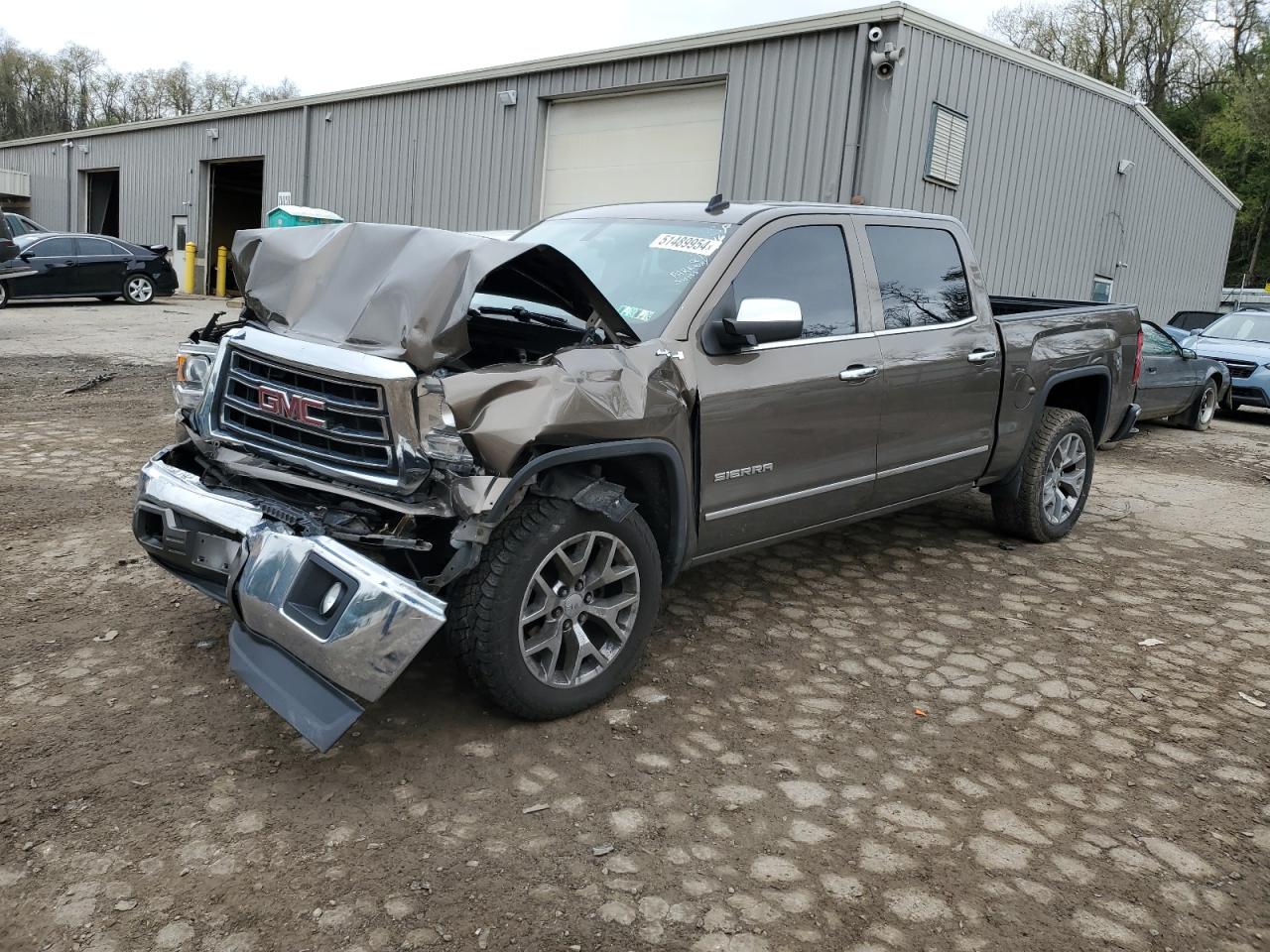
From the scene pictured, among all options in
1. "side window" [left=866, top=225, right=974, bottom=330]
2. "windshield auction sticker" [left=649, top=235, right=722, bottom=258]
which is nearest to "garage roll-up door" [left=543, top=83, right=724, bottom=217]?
"side window" [left=866, top=225, right=974, bottom=330]

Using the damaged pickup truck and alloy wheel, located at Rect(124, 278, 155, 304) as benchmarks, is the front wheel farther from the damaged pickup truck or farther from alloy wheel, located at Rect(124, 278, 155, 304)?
alloy wheel, located at Rect(124, 278, 155, 304)

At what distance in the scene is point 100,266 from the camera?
18.9 meters

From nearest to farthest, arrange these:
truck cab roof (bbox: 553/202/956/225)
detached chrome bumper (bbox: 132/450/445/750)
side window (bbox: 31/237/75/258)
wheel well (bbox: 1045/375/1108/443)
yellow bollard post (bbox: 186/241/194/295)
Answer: detached chrome bumper (bbox: 132/450/445/750) → truck cab roof (bbox: 553/202/956/225) → wheel well (bbox: 1045/375/1108/443) → side window (bbox: 31/237/75/258) → yellow bollard post (bbox: 186/241/194/295)

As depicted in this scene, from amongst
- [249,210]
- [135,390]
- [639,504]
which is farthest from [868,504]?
[249,210]

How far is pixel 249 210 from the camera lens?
29719mm

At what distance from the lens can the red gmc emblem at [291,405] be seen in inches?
126

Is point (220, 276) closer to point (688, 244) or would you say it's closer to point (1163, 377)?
point (1163, 377)

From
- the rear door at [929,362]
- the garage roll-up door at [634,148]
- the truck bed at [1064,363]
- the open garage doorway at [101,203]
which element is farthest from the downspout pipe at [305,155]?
the rear door at [929,362]

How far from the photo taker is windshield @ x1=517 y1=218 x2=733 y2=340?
3.85m

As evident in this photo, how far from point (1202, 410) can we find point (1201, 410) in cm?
4

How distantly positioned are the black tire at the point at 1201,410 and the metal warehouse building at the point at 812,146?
10.8 feet

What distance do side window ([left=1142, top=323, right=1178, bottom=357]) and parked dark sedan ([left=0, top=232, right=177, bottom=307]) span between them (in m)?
17.5

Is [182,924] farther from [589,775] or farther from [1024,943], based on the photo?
[1024,943]

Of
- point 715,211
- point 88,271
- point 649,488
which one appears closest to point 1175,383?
point 715,211
